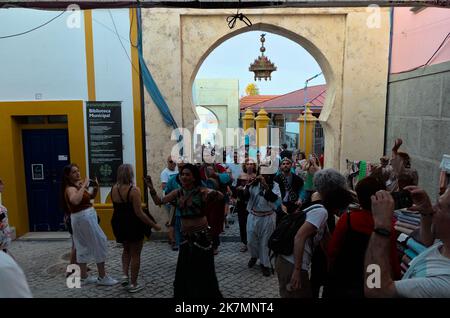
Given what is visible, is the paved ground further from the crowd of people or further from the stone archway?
the stone archway

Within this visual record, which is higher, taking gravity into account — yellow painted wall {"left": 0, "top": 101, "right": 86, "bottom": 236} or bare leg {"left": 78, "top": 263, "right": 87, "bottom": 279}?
yellow painted wall {"left": 0, "top": 101, "right": 86, "bottom": 236}

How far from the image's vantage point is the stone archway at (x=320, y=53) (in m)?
5.73

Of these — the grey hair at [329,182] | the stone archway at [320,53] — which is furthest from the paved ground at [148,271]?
the grey hair at [329,182]

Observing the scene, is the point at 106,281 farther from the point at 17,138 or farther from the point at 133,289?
the point at 17,138

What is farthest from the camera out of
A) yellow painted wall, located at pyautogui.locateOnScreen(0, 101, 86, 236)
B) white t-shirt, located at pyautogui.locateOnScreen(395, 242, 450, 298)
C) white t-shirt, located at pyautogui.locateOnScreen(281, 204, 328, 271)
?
yellow painted wall, located at pyautogui.locateOnScreen(0, 101, 86, 236)

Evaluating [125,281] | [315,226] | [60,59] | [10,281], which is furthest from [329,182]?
[60,59]

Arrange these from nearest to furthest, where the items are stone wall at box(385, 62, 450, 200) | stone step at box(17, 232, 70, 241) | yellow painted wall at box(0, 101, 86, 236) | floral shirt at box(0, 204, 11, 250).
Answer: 1. floral shirt at box(0, 204, 11, 250)
2. stone wall at box(385, 62, 450, 200)
3. yellow painted wall at box(0, 101, 86, 236)
4. stone step at box(17, 232, 70, 241)

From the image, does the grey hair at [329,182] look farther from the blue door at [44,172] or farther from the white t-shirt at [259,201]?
the blue door at [44,172]

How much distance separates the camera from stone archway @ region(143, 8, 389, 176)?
573cm

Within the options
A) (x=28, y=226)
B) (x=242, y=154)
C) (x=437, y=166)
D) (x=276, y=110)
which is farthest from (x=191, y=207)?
(x=276, y=110)

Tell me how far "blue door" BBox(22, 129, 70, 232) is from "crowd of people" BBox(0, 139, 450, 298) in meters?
2.00

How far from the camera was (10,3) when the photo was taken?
3568mm

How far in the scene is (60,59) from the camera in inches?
231

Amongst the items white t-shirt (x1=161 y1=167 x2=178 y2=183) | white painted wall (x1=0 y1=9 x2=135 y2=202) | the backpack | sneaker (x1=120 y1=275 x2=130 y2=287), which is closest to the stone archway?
white t-shirt (x1=161 y1=167 x2=178 y2=183)
